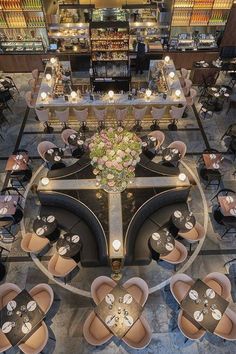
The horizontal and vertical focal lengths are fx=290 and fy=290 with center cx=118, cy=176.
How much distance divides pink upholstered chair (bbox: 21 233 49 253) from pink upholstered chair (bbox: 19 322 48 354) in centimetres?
160

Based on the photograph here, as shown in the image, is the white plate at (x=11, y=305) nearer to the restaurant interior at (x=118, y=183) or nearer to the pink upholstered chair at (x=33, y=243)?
the restaurant interior at (x=118, y=183)

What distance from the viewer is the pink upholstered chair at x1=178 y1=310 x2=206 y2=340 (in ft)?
17.2

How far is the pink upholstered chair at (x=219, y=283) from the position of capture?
5664 mm

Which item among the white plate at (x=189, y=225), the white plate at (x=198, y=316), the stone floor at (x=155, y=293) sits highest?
the white plate at (x=189, y=225)

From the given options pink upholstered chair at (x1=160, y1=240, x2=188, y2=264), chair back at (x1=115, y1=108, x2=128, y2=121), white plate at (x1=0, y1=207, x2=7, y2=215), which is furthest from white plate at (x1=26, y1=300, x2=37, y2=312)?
chair back at (x1=115, y1=108, x2=128, y2=121)

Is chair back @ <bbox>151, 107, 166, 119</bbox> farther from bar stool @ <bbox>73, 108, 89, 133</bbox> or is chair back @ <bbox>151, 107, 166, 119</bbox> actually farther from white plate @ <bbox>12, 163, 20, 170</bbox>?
white plate @ <bbox>12, 163, 20, 170</bbox>

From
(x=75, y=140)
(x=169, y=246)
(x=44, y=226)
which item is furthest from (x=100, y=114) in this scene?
(x=169, y=246)

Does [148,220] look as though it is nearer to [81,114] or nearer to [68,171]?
[68,171]

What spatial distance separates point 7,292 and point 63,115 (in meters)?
5.30

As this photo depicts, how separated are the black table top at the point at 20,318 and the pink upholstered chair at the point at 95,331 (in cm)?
85

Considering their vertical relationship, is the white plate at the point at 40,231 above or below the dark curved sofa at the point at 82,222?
above

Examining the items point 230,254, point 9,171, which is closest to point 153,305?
point 230,254

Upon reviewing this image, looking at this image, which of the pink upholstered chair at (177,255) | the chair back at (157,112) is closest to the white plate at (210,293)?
the pink upholstered chair at (177,255)

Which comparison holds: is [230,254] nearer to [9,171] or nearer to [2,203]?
[2,203]
